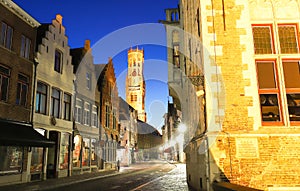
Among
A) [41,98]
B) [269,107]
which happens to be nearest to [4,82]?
[41,98]

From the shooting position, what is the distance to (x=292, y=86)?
8.18 meters

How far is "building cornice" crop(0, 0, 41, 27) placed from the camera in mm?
15597

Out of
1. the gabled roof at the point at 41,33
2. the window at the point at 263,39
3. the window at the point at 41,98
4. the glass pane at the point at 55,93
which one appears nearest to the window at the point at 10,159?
the window at the point at 41,98

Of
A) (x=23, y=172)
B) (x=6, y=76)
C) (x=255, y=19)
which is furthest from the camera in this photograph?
(x=23, y=172)

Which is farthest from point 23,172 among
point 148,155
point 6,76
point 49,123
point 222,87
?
point 148,155

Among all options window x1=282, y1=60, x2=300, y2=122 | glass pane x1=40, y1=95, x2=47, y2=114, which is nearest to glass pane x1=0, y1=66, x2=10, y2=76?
glass pane x1=40, y1=95, x2=47, y2=114

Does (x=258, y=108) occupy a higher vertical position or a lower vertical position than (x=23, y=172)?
higher

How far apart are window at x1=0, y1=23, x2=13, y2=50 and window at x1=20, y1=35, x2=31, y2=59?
114 cm

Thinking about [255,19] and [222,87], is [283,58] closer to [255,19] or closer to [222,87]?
[255,19]

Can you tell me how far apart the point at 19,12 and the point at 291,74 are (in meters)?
15.8

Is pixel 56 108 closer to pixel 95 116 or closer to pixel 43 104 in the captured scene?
pixel 43 104

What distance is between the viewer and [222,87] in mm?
8188

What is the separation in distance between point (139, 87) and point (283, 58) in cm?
12400

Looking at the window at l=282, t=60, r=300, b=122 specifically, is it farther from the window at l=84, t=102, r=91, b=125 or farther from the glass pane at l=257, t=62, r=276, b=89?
the window at l=84, t=102, r=91, b=125
